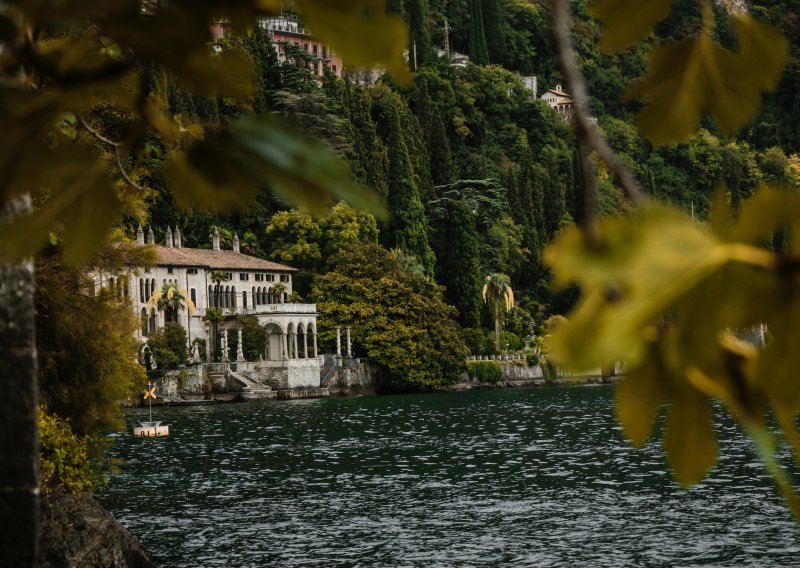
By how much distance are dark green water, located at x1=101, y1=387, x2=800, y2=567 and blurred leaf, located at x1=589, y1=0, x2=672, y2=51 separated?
11.0 meters

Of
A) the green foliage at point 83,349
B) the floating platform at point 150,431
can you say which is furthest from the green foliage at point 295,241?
the green foliage at point 83,349

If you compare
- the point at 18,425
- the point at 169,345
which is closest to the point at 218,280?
the point at 169,345

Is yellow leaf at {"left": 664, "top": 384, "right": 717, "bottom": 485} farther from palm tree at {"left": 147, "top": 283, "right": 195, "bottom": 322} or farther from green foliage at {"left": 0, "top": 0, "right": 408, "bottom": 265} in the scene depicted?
palm tree at {"left": 147, "top": 283, "right": 195, "bottom": 322}

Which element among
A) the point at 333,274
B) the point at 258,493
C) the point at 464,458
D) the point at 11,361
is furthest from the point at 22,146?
the point at 333,274

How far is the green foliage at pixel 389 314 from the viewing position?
66062 millimetres

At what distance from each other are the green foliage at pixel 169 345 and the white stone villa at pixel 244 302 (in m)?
1.30

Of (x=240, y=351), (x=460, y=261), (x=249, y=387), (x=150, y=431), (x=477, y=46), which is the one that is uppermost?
(x=477, y=46)

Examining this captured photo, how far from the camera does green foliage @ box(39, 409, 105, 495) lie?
1420 cm

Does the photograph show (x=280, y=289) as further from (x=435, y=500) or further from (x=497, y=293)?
(x=435, y=500)

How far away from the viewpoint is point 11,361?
155 centimetres

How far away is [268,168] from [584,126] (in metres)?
0.18

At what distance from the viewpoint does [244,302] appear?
68.9 metres

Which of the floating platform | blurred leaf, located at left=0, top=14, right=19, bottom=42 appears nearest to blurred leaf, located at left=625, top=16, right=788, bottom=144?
blurred leaf, located at left=0, top=14, right=19, bottom=42

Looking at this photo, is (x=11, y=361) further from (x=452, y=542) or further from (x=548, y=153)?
(x=548, y=153)
